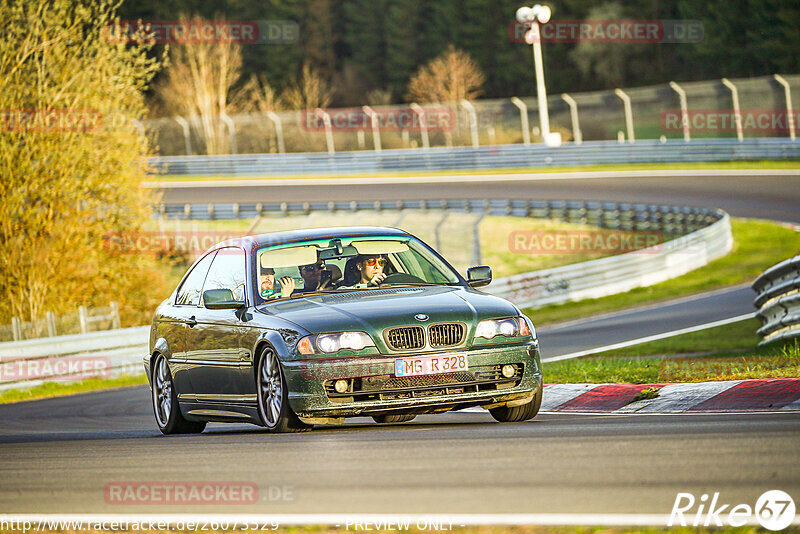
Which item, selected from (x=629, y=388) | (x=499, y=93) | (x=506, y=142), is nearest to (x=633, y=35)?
(x=499, y=93)

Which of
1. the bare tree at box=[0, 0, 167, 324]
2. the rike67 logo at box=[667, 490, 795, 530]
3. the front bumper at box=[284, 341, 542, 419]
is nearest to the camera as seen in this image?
the rike67 logo at box=[667, 490, 795, 530]

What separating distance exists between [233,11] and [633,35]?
34.9 meters

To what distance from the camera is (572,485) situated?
5781 mm

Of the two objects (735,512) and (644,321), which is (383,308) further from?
(644,321)

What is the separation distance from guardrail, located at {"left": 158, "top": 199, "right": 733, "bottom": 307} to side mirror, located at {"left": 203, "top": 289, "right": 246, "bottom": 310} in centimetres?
1695

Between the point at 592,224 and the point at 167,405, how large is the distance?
91.6 feet

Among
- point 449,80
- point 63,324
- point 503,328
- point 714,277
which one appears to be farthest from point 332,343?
point 449,80

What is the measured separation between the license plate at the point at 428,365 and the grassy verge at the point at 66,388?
38.8 feet

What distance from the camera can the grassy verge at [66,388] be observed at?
1948 centimetres

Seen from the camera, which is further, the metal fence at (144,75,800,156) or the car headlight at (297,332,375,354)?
the metal fence at (144,75,800,156)

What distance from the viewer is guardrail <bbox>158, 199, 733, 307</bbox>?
27.6 metres

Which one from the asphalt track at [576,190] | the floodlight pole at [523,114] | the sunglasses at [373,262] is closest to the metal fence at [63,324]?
the sunglasses at [373,262]

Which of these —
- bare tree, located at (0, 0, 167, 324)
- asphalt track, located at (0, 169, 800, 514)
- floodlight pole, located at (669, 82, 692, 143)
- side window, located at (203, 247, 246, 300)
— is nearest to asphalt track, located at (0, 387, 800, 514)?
asphalt track, located at (0, 169, 800, 514)

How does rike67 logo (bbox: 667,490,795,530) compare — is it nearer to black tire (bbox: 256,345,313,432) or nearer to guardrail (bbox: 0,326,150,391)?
black tire (bbox: 256,345,313,432)
